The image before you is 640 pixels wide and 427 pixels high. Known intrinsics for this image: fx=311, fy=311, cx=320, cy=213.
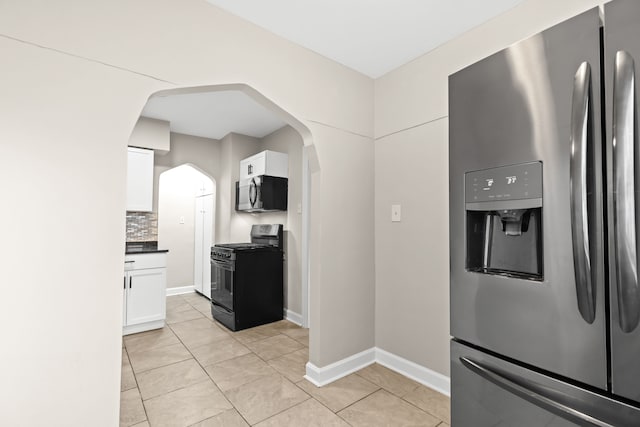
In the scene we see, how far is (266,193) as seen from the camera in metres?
4.04

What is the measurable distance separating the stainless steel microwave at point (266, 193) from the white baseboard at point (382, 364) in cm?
213

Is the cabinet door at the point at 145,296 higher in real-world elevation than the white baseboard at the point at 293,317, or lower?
higher

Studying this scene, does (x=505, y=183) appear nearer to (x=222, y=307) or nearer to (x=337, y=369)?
(x=337, y=369)

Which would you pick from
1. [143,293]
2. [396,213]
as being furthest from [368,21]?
[143,293]

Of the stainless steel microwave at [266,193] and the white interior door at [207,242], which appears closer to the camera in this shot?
the stainless steel microwave at [266,193]

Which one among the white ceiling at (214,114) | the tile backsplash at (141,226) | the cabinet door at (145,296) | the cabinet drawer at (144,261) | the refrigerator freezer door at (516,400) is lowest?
the cabinet door at (145,296)

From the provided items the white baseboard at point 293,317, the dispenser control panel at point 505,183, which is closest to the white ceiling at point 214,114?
the white baseboard at point 293,317

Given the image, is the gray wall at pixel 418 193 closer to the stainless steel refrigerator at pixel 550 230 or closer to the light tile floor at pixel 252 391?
the light tile floor at pixel 252 391

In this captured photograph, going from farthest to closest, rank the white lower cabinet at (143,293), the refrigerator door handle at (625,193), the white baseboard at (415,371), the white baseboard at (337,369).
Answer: the white lower cabinet at (143,293), the white baseboard at (337,369), the white baseboard at (415,371), the refrigerator door handle at (625,193)

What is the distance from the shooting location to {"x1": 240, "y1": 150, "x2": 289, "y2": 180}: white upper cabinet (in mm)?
4039

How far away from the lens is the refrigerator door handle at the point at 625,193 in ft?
2.78

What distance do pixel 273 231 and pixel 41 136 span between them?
2.87 m

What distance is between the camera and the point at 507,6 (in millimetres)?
1929

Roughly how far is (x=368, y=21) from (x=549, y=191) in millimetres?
1662
